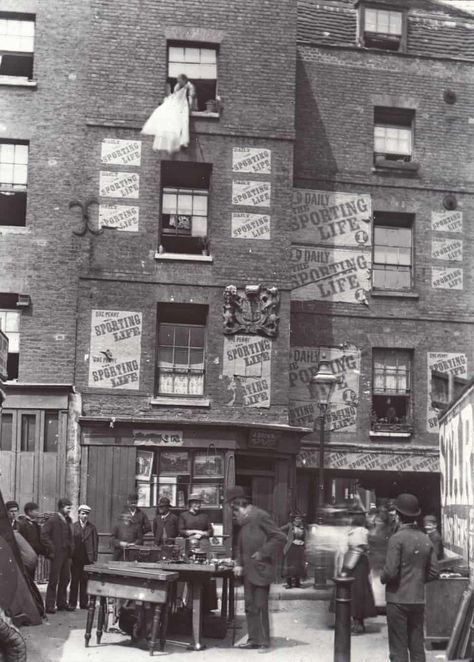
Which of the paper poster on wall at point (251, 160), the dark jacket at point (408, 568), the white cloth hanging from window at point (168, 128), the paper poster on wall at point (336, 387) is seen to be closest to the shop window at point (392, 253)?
the paper poster on wall at point (336, 387)

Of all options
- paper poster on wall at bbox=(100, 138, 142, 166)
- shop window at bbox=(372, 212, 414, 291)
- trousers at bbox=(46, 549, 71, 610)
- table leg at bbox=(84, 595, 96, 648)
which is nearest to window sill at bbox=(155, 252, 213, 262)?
paper poster on wall at bbox=(100, 138, 142, 166)

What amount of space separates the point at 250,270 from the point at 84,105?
5.22m

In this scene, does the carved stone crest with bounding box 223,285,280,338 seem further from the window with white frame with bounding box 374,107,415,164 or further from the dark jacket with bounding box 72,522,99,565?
the dark jacket with bounding box 72,522,99,565

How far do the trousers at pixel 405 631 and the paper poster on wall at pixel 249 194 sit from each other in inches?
546

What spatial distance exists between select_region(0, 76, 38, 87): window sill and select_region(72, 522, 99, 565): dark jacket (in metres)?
10.7

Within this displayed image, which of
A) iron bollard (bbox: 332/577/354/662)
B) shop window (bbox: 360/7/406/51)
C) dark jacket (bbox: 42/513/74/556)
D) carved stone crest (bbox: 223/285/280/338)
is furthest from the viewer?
shop window (bbox: 360/7/406/51)

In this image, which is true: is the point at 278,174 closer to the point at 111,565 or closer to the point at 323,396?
the point at 323,396

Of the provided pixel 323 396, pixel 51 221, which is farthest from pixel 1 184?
pixel 323 396

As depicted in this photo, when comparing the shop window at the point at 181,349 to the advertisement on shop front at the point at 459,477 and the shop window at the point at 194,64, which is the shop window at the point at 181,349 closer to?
the shop window at the point at 194,64

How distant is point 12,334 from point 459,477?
12.3 meters

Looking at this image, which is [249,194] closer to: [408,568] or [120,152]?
[120,152]

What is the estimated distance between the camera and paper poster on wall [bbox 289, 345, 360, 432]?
24.0 m

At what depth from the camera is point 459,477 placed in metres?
12.9

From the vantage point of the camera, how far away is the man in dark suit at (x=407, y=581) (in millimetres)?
10102
